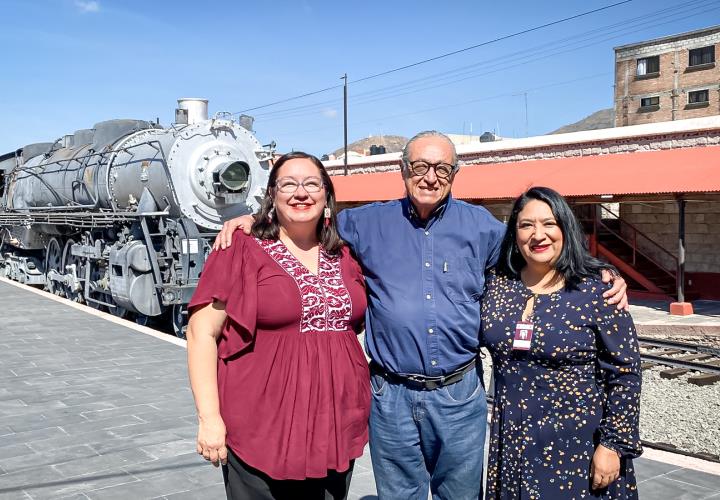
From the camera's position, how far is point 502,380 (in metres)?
2.64

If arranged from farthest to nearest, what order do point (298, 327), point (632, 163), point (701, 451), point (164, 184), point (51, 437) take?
point (632, 163) < point (164, 184) < point (701, 451) < point (51, 437) < point (298, 327)

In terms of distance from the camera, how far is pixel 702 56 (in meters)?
35.1

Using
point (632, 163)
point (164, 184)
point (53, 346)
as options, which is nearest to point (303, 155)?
point (53, 346)

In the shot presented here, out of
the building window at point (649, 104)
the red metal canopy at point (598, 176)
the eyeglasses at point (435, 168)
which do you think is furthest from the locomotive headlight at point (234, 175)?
the building window at point (649, 104)

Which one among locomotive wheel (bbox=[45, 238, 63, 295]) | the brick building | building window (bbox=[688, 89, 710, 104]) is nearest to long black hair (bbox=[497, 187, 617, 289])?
locomotive wheel (bbox=[45, 238, 63, 295])

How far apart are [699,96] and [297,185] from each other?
37.6m

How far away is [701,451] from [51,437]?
517cm

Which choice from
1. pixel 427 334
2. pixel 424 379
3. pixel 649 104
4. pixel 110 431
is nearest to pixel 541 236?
pixel 427 334

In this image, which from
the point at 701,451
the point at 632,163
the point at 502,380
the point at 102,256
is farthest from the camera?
the point at 632,163

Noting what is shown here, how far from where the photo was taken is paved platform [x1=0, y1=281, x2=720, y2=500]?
4.10 meters

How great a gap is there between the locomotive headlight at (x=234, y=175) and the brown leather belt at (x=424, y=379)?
7673mm

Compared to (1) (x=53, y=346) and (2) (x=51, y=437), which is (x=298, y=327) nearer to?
(2) (x=51, y=437)

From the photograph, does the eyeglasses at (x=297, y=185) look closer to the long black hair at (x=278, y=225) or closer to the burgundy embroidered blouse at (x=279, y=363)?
the long black hair at (x=278, y=225)

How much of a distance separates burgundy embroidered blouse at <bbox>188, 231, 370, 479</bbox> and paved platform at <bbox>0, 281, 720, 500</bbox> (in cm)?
171
